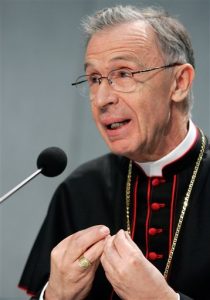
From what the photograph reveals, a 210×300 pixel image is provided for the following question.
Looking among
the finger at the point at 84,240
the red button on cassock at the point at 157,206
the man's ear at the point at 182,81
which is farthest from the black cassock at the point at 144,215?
the finger at the point at 84,240

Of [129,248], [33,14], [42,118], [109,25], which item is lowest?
[129,248]

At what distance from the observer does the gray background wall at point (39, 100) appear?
304 centimetres

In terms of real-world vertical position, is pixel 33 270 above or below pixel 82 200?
below

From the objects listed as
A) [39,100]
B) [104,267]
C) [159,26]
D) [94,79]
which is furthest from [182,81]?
[39,100]

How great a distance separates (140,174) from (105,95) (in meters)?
0.38

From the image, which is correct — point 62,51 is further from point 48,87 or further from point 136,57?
point 136,57

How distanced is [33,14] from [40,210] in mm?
A: 1098

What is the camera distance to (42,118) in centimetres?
307

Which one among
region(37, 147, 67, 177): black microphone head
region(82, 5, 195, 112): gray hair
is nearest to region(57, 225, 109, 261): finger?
region(37, 147, 67, 177): black microphone head

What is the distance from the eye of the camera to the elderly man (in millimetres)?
1771

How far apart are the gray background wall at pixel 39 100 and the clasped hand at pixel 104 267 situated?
1.26 meters

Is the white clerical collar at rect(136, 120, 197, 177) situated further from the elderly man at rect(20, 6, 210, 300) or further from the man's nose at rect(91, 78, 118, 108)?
the man's nose at rect(91, 78, 118, 108)

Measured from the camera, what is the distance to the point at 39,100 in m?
3.07

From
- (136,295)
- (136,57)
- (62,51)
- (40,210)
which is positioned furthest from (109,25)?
(40,210)
